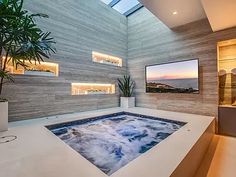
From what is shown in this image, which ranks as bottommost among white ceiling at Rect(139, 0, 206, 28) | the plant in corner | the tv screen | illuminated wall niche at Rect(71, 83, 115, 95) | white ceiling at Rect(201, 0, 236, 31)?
illuminated wall niche at Rect(71, 83, 115, 95)

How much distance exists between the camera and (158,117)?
379 cm

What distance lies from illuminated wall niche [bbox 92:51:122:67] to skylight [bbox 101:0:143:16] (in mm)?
1880

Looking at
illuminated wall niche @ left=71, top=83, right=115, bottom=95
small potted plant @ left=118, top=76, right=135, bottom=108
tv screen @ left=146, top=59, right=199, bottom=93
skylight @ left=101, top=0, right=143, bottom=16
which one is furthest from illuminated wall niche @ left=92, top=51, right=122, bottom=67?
skylight @ left=101, top=0, right=143, bottom=16

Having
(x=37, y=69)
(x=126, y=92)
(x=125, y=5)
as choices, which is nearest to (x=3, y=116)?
(x=37, y=69)

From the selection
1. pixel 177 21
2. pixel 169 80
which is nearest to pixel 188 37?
pixel 177 21

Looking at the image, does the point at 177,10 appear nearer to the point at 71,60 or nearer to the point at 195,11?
the point at 195,11

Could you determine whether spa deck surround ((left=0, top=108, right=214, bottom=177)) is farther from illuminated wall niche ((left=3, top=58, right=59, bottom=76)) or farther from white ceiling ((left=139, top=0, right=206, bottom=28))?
white ceiling ((left=139, top=0, right=206, bottom=28))

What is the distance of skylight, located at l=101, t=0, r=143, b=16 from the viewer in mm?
5135

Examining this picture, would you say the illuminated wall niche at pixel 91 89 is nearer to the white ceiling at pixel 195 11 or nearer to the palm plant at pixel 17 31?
the palm plant at pixel 17 31

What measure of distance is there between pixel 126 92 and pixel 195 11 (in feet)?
10.4

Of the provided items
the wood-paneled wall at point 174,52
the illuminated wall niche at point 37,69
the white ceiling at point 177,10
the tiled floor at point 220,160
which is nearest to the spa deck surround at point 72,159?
the tiled floor at point 220,160

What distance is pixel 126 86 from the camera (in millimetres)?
5398

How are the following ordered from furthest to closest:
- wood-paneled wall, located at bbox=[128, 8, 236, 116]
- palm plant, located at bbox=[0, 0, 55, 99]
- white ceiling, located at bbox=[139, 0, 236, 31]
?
wood-paneled wall, located at bbox=[128, 8, 236, 116] < white ceiling, located at bbox=[139, 0, 236, 31] < palm plant, located at bbox=[0, 0, 55, 99]

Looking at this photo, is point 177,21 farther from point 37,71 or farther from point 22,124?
point 22,124
